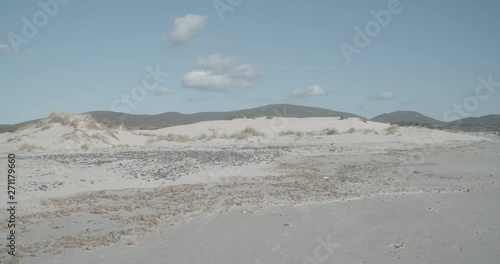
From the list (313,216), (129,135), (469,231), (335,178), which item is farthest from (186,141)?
(469,231)

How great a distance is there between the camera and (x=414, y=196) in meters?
10.8

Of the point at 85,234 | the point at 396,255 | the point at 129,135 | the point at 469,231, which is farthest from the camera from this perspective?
the point at 129,135

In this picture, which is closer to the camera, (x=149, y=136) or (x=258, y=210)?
(x=258, y=210)

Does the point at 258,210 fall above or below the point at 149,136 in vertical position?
below

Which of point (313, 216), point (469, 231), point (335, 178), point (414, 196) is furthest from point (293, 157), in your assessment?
point (469, 231)

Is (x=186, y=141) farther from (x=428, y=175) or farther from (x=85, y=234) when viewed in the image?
(x=85, y=234)

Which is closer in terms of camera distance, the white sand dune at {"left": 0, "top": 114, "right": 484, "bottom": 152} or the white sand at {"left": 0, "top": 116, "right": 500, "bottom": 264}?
the white sand at {"left": 0, "top": 116, "right": 500, "bottom": 264}

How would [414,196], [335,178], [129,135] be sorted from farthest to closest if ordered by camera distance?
1. [129,135]
2. [335,178]
3. [414,196]

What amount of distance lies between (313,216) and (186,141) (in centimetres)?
2452

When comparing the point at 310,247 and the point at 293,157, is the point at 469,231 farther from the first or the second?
the point at 293,157

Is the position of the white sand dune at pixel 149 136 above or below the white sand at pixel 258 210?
above

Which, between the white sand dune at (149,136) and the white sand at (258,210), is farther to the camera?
the white sand dune at (149,136)

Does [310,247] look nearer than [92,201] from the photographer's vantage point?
Yes

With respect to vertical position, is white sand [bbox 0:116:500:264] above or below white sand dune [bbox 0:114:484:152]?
Result: below
